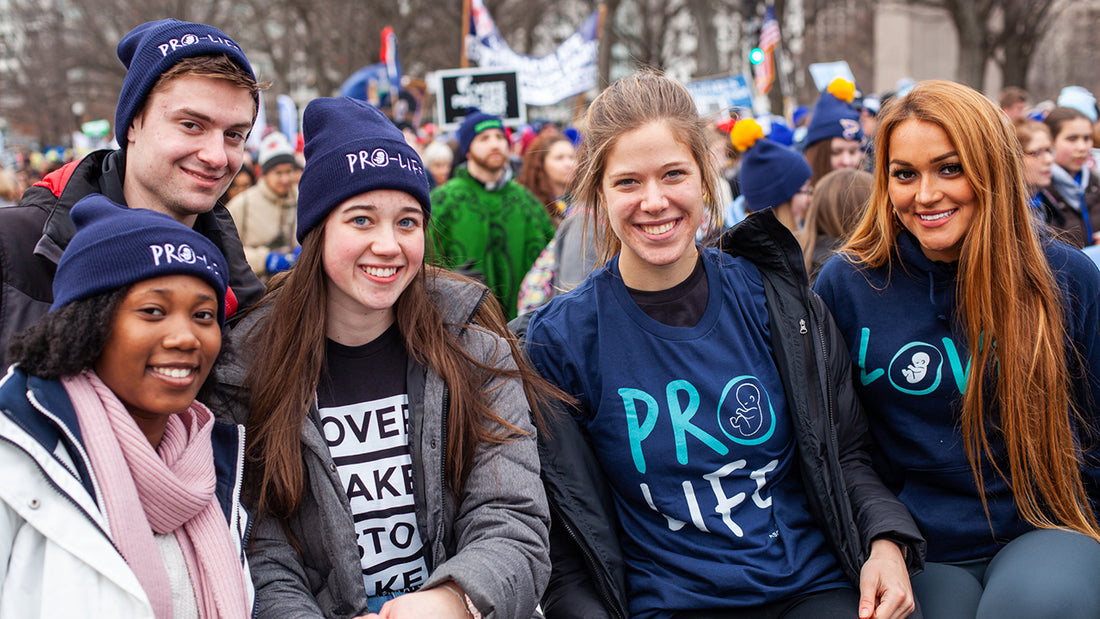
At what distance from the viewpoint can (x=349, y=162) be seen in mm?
2592

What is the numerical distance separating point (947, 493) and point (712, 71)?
19.6m

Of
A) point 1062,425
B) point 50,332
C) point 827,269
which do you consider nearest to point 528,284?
point 827,269

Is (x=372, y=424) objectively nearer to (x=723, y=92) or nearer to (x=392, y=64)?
(x=723, y=92)

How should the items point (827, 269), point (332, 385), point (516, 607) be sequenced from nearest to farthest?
1. point (516, 607)
2. point (332, 385)
3. point (827, 269)

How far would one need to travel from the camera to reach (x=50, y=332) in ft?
6.85

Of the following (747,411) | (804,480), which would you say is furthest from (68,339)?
(804,480)

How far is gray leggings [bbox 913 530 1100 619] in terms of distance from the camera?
2.59 meters

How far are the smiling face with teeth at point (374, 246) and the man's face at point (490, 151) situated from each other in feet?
13.6

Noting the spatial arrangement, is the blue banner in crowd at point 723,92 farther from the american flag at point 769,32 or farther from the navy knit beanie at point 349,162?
the navy knit beanie at point 349,162

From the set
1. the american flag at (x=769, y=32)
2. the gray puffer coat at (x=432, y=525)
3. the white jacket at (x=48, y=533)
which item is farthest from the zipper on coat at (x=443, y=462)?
the american flag at (x=769, y=32)

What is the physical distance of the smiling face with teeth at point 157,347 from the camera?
7.00 ft

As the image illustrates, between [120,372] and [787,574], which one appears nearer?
[120,372]

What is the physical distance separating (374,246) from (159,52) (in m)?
0.92

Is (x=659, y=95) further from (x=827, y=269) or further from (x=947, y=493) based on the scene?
(x=947, y=493)
